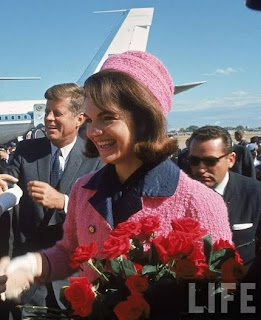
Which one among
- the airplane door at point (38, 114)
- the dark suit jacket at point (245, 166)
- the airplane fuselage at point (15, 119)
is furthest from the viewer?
the airplane fuselage at point (15, 119)

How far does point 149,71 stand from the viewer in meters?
1.65

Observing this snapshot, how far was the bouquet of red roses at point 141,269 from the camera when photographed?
3.93 ft

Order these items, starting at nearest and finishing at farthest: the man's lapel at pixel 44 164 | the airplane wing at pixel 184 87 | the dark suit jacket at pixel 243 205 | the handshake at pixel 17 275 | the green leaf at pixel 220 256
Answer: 1. the green leaf at pixel 220 256
2. the handshake at pixel 17 275
3. the dark suit jacket at pixel 243 205
4. the man's lapel at pixel 44 164
5. the airplane wing at pixel 184 87

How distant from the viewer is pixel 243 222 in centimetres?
271

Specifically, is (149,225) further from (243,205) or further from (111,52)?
(111,52)

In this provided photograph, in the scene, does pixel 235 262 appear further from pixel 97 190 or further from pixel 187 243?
pixel 97 190

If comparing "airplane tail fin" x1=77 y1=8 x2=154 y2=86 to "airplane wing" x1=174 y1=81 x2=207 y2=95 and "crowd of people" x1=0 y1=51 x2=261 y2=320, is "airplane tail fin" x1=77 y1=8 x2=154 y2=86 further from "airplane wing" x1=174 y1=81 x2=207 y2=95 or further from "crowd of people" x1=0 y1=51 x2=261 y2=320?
"crowd of people" x1=0 y1=51 x2=261 y2=320

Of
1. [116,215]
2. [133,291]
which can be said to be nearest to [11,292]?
[116,215]

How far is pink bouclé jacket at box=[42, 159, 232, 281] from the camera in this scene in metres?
1.59

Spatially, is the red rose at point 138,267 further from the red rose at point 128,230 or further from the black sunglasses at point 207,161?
the black sunglasses at point 207,161

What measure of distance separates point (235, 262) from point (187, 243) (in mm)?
141

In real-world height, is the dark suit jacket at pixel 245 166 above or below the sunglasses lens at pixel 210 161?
above

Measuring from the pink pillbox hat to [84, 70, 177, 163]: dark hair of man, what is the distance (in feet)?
0.07

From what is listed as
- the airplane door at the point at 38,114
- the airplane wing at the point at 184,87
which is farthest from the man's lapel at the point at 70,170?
the airplane wing at the point at 184,87
